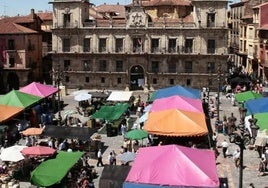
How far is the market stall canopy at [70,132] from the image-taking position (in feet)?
91.4

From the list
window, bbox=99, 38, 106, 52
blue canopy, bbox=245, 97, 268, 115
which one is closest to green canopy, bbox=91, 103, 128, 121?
blue canopy, bbox=245, 97, 268, 115

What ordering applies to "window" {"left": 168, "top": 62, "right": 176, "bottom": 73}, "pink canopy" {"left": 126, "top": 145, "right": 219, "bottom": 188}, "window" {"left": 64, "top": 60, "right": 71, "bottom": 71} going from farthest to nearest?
"window" {"left": 64, "top": 60, "right": 71, "bottom": 71} < "window" {"left": 168, "top": 62, "right": 176, "bottom": 73} < "pink canopy" {"left": 126, "top": 145, "right": 219, "bottom": 188}

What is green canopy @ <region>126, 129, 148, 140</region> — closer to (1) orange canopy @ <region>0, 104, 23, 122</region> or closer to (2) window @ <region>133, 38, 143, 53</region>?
(1) orange canopy @ <region>0, 104, 23, 122</region>

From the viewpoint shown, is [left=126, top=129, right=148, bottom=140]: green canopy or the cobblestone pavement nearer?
the cobblestone pavement

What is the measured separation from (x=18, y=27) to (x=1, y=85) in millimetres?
7512

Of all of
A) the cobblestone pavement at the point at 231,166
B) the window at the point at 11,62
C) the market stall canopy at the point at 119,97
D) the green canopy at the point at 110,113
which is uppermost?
the window at the point at 11,62

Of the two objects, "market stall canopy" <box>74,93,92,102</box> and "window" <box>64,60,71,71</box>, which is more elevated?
"window" <box>64,60,71,71</box>

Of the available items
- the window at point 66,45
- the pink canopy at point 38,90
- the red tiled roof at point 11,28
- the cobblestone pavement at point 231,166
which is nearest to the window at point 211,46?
the window at point 66,45

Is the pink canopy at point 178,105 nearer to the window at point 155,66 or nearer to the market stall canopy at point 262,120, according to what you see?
the market stall canopy at point 262,120

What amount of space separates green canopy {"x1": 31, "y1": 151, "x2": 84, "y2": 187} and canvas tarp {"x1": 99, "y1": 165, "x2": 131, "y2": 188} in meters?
1.91

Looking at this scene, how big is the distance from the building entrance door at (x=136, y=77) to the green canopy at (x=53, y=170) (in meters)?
33.5

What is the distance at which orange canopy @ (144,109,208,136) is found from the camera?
26.2 meters

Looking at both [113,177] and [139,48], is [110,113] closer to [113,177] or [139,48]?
[113,177]

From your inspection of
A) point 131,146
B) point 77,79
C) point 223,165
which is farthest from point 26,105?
point 77,79
